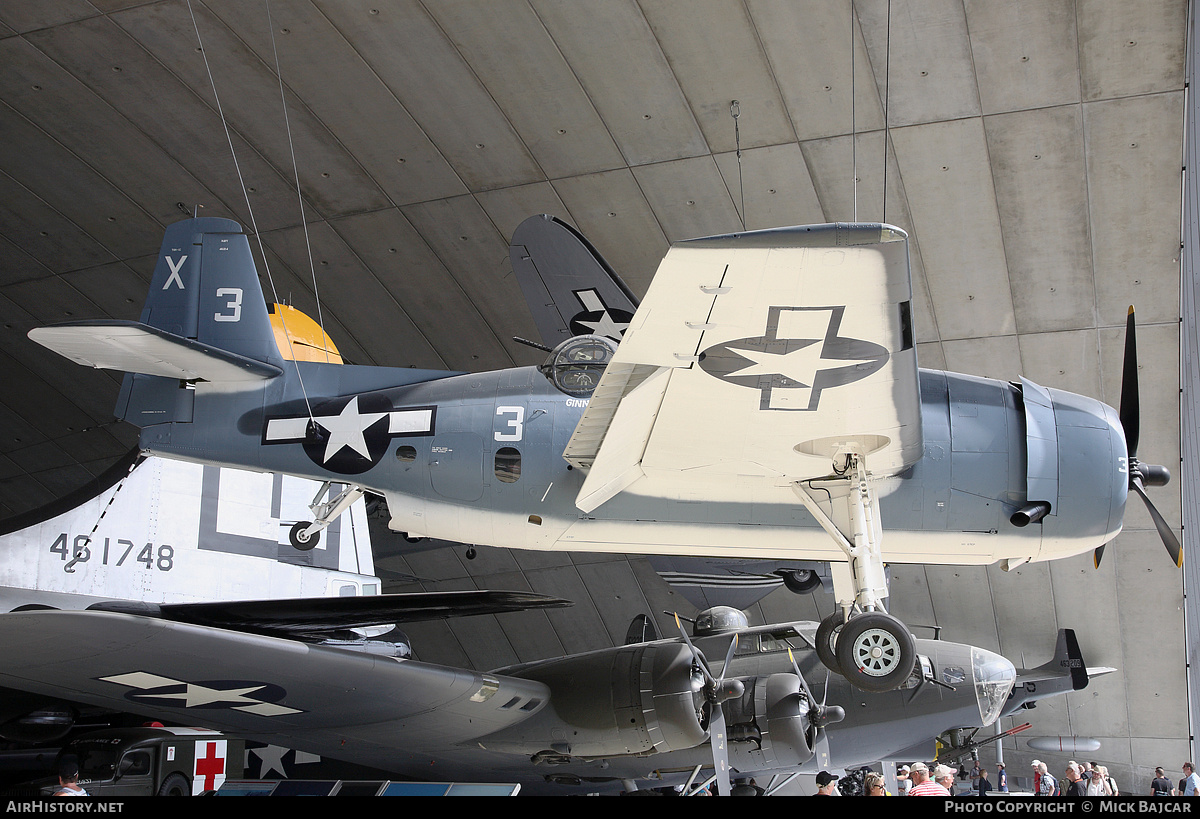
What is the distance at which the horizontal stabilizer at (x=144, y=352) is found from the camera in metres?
6.30

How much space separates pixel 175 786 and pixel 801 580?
7445mm

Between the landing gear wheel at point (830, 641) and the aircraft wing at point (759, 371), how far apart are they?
1224 millimetres

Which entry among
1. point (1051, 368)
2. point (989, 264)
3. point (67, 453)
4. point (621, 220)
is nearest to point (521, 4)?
point (621, 220)

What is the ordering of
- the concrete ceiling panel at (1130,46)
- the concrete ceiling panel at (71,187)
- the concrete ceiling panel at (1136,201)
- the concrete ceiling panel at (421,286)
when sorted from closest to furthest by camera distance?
the concrete ceiling panel at (1130,46), the concrete ceiling panel at (1136,201), the concrete ceiling panel at (71,187), the concrete ceiling panel at (421,286)

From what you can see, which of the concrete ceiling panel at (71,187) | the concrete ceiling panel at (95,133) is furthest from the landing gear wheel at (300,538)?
the concrete ceiling panel at (71,187)

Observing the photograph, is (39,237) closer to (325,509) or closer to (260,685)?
(325,509)

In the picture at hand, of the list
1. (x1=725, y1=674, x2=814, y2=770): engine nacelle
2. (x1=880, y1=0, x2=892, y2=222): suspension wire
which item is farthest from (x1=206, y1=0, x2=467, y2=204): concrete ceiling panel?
(x1=725, y1=674, x2=814, y2=770): engine nacelle

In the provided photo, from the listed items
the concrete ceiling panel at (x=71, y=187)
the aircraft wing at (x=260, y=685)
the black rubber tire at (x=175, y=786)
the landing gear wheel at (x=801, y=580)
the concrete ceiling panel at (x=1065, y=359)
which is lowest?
the black rubber tire at (x=175, y=786)

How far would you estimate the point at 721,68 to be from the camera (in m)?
12.9

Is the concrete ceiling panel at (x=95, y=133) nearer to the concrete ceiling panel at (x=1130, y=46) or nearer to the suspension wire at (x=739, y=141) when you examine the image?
the suspension wire at (x=739, y=141)

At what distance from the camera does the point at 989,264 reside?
14.5m

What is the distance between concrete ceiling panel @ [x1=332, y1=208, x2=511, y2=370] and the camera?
1606cm

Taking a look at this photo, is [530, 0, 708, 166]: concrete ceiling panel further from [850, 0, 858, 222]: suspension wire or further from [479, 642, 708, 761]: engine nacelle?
[479, 642, 708, 761]: engine nacelle

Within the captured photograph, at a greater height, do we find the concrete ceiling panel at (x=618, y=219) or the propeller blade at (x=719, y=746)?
the concrete ceiling panel at (x=618, y=219)
